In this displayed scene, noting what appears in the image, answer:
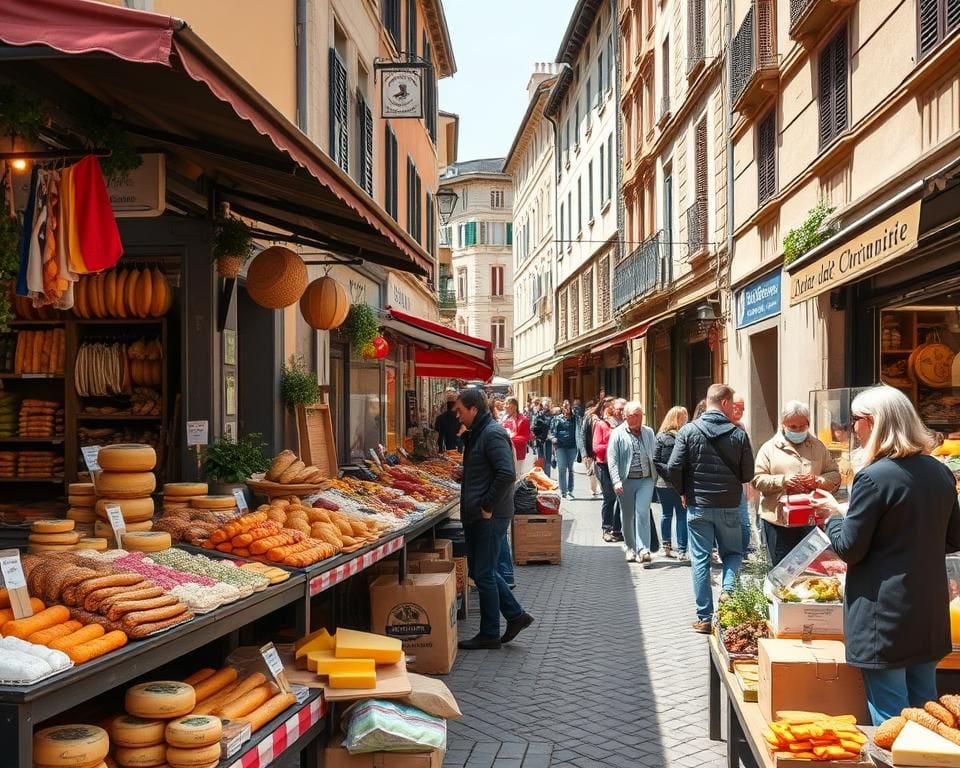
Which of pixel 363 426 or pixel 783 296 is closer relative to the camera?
pixel 783 296

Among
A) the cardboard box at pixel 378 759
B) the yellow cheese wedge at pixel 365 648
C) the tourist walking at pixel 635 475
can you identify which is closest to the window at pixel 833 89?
the tourist walking at pixel 635 475

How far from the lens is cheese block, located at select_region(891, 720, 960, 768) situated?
11.6 feet

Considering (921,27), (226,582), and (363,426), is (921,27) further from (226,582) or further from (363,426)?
(363,426)

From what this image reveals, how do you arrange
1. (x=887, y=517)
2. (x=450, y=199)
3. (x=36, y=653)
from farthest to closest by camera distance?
(x=450, y=199) < (x=887, y=517) < (x=36, y=653)

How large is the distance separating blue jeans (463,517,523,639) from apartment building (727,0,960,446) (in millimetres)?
3076

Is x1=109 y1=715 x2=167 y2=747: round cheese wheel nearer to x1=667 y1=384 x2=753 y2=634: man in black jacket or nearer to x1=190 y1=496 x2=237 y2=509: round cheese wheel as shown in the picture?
x1=190 y1=496 x2=237 y2=509: round cheese wheel

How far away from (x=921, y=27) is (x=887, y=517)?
265 inches

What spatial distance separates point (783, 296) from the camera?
567 inches

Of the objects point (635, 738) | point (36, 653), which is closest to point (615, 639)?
point (635, 738)

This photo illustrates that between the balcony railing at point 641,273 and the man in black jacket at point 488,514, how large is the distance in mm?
15345

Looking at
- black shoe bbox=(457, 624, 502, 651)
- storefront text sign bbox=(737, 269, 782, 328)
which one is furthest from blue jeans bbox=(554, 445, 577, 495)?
black shoe bbox=(457, 624, 502, 651)

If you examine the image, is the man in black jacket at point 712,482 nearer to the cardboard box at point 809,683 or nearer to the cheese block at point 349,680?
the cardboard box at point 809,683

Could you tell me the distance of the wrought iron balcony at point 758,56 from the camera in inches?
579

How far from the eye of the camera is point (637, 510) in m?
12.3
